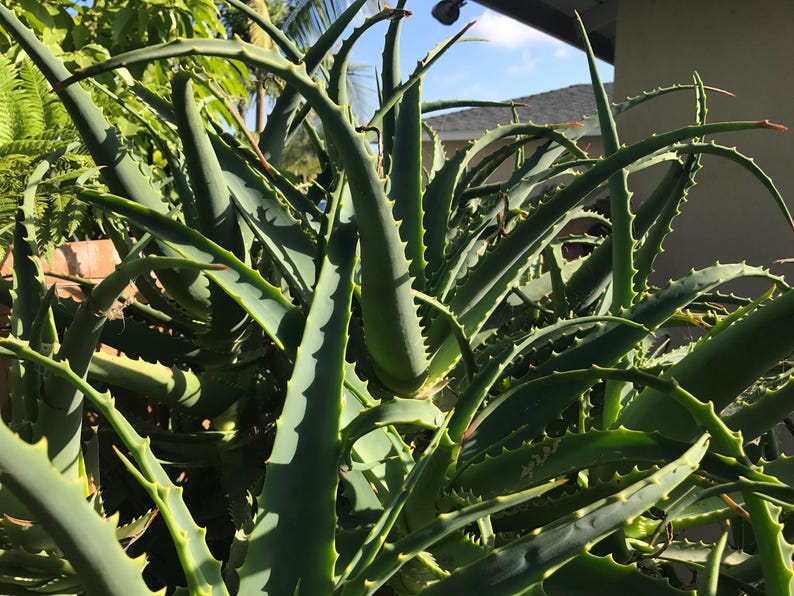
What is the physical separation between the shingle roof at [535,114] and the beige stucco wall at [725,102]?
3.12 m

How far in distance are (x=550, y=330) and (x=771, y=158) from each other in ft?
9.16

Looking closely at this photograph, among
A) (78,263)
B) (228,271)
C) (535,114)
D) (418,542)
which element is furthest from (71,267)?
(535,114)

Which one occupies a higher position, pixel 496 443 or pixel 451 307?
pixel 451 307

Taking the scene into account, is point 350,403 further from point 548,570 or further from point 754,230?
point 754,230

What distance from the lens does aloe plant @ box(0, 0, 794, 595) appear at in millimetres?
516

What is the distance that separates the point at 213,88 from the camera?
72cm

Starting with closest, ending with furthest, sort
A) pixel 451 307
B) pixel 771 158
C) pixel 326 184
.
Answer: pixel 451 307 → pixel 326 184 → pixel 771 158

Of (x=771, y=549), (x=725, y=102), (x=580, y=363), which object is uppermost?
(x=725, y=102)

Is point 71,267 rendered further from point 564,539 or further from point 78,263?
point 564,539

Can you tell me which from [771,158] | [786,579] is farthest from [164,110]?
[771,158]

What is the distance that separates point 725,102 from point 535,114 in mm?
4810

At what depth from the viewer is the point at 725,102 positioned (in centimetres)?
322

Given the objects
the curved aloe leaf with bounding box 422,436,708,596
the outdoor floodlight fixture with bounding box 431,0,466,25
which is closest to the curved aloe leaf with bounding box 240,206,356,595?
the curved aloe leaf with bounding box 422,436,708,596

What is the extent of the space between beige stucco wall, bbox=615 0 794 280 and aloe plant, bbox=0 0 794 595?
2.37m
